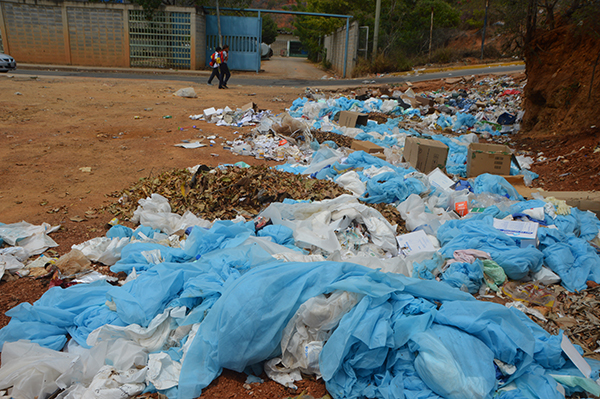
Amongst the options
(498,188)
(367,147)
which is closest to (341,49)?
(367,147)

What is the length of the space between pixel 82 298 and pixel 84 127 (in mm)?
5523

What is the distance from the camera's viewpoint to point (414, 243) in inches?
135

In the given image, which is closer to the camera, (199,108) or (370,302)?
(370,302)

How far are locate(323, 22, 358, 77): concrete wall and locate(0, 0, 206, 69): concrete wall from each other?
683 centimetres

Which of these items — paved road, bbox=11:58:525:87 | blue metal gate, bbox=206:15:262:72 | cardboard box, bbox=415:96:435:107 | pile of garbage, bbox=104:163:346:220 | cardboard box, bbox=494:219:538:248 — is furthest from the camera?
blue metal gate, bbox=206:15:262:72

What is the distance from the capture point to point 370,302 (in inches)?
83.3

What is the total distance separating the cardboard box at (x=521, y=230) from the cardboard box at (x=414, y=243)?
0.62m

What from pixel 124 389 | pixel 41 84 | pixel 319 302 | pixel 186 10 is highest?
pixel 186 10

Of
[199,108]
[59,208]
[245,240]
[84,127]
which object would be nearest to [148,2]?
[199,108]

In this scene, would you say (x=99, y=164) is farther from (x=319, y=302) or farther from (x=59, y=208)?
(x=319, y=302)

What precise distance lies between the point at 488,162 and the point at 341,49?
17.3 m

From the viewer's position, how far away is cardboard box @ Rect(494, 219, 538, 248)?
3242mm

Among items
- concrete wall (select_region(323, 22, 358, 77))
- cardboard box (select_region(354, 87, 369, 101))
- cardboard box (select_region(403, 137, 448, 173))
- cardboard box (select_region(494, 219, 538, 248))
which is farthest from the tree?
cardboard box (select_region(494, 219, 538, 248))

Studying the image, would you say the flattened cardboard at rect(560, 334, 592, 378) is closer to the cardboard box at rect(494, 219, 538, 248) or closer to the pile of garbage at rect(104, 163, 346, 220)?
the cardboard box at rect(494, 219, 538, 248)
